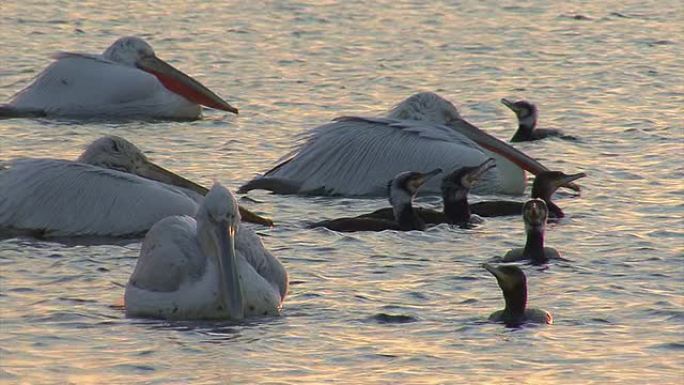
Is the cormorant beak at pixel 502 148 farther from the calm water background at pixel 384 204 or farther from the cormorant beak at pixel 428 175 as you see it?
the cormorant beak at pixel 428 175

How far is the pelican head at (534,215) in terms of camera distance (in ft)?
30.5

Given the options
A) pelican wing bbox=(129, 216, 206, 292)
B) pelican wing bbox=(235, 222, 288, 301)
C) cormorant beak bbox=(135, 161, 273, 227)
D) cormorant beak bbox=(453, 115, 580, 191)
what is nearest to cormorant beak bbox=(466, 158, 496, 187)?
cormorant beak bbox=(453, 115, 580, 191)

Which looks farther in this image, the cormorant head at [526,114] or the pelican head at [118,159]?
the cormorant head at [526,114]

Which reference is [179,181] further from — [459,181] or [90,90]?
[90,90]

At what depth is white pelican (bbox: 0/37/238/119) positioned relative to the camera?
1371cm

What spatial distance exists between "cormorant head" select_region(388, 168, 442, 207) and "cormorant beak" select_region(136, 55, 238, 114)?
345 cm

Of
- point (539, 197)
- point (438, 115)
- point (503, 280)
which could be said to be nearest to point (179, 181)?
point (539, 197)

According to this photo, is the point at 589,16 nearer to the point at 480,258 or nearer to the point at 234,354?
the point at 480,258

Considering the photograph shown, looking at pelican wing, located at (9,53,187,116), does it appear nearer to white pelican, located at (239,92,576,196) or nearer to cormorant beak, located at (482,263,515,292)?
white pelican, located at (239,92,576,196)

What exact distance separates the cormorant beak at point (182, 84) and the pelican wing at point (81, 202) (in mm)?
3750

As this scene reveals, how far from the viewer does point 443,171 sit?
11.4 meters

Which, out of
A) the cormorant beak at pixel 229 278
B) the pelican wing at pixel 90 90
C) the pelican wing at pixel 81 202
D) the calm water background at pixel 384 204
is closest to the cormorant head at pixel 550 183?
the calm water background at pixel 384 204

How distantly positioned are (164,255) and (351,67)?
779 centimetres

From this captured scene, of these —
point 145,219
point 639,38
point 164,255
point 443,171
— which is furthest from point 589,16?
point 164,255
